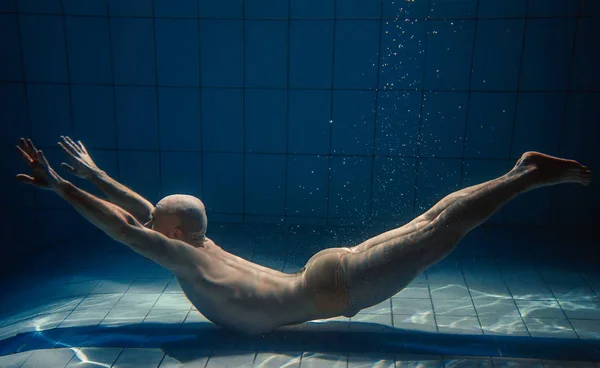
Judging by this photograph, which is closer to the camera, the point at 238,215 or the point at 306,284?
the point at 306,284

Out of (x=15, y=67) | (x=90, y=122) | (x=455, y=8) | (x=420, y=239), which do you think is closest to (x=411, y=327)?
(x=420, y=239)

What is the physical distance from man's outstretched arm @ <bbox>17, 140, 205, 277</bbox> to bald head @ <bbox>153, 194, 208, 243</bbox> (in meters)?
0.15

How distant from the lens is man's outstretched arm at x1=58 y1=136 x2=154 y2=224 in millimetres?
2809

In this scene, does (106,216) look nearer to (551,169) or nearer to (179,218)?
(179,218)

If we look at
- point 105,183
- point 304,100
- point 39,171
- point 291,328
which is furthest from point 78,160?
point 304,100

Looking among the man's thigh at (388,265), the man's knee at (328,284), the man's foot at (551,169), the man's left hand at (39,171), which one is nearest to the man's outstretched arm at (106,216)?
the man's left hand at (39,171)

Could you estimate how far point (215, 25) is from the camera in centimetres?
475

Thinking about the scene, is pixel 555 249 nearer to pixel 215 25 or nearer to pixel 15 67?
pixel 215 25

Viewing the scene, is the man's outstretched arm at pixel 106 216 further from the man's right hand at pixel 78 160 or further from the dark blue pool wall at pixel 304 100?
the dark blue pool wall at pixel 304 100

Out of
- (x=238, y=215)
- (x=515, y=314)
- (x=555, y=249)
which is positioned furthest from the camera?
(x=238, y=215)

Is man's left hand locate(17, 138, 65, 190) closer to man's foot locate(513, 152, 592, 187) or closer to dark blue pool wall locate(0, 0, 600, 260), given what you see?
man's foot locate(513, 152, 592, 187)

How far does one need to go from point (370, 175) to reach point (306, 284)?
2.30 meters

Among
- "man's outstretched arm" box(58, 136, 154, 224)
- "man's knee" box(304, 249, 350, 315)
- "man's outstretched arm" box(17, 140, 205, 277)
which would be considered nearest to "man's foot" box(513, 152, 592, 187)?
"man's knee" box(304, 249, 350, 315)

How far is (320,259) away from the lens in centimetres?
286
